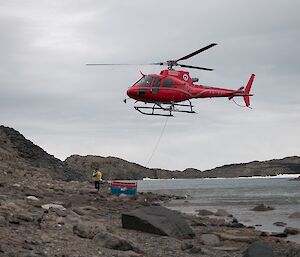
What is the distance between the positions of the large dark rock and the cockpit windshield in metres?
12.3

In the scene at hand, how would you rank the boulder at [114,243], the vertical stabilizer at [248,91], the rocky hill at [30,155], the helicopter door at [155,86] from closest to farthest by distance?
the boulder at [114,243] < the helicopter door at [155,86] < the vertical stabilizer at [248,91] < the rocky hill at [30,155]

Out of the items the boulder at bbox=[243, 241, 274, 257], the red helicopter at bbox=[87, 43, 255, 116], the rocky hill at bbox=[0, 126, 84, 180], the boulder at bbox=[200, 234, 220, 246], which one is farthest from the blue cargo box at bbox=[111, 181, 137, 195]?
the boulder at bbox=[243, 241, 274, 257]

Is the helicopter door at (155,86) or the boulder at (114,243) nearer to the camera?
the boulder at (114,243)

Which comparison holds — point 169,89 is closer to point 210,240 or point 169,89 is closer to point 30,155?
point 210,240

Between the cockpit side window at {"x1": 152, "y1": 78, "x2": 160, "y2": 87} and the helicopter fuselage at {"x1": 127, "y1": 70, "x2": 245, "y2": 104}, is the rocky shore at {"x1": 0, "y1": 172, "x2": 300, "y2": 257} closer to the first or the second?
the helicopter fuselage at {"x1": 127, "y1": 70, "x2": 245, "y2": 104}

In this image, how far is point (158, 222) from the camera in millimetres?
15445

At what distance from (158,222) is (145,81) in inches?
541

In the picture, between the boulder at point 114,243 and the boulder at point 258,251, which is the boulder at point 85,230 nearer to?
the boulder at point 114,243

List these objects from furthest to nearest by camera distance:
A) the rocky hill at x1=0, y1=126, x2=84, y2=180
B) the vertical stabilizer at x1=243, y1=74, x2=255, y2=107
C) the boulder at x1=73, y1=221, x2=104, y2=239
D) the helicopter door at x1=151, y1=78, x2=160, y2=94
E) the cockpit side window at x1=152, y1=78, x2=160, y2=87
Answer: the rocky hill at x1=0, y1=126, x2=84, y2=180 < the vertical stabilizer at x1=243, y1=74, x2=255, y2=107 < the cockpit side window at x1=152, y1=78, x2=160, y2=87 < the helicopter door at x1=151, y1=78, x2=160, y2=94 < the boulder at x1=73, y1=221, x2=104, y2=239

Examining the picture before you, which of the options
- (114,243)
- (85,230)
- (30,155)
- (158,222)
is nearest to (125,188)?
(158,222)

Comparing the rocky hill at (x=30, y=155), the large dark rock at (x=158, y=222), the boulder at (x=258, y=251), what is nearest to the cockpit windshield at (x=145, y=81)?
the large dark rock at (x=158, y=222)

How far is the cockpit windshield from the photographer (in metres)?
27.8

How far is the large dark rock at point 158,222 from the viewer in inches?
599

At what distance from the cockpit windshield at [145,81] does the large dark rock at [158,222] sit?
1231 cm
